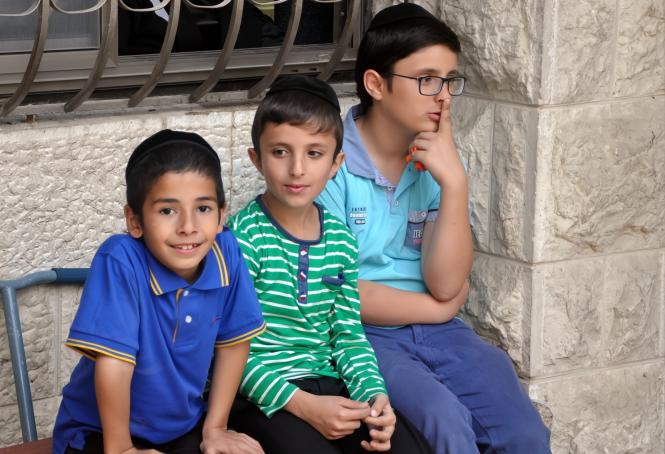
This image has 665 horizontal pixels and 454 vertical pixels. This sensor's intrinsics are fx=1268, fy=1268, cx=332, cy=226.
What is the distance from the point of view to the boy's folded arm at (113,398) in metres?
2.52

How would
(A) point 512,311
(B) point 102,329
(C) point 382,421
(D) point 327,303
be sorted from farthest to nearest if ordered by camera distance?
(A) point 512,311 → (D) point 327,303 → (C) point 382,421 → (B) point 102,329

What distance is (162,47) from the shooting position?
3.18 metres

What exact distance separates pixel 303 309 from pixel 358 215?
35 centimetres

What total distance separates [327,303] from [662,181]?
3.69ft

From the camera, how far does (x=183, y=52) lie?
3357mm

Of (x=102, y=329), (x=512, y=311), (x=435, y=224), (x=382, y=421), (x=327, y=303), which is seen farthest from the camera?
(x=512, y=311)

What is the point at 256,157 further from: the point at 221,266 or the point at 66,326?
the point at 66,326

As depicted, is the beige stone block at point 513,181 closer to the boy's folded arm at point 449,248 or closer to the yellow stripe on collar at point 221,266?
the boy's folded arm at point 449,248

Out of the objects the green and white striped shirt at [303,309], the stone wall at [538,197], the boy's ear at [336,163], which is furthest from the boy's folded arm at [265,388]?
the stone wall at [538,197]

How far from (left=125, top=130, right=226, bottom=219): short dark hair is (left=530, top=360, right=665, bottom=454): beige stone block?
4.23 ft

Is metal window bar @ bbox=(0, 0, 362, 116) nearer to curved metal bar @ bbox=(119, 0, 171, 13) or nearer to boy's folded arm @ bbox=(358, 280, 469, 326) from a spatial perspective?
curved metal bar @ bbox=(119, 0, 171, 13)

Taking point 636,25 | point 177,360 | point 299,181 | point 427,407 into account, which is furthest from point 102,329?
point 636,25

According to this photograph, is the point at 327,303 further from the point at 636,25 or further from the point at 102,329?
the point at 636,25

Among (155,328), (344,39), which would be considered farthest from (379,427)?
(344,39)
